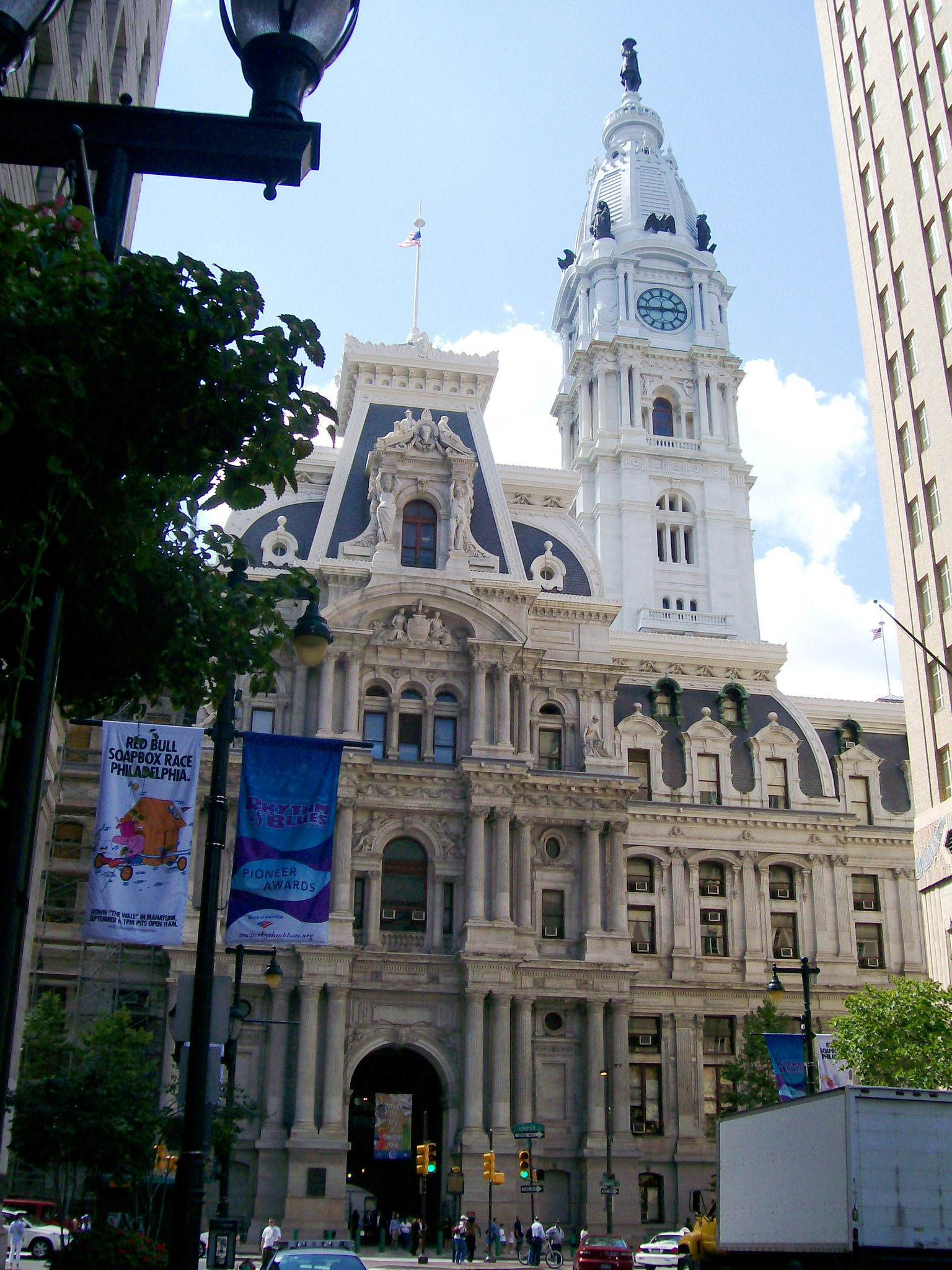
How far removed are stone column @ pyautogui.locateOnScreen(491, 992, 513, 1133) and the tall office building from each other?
1596 centimetres

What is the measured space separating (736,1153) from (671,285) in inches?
3631

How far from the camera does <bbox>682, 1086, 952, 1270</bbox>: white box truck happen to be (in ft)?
69.1

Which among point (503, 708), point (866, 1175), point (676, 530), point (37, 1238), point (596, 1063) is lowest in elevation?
point (37, 1238)

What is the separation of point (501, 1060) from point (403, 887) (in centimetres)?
770

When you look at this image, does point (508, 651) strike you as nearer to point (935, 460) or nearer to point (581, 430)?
point (935, 460)

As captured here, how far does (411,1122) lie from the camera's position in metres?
55.2

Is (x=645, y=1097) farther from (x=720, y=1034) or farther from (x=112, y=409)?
(x=112, y=409)

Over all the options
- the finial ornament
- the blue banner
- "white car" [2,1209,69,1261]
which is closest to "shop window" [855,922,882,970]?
the blue banner

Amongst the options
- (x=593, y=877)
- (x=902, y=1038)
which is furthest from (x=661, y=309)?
(x=902, y=1038)

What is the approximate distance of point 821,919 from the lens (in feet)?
196

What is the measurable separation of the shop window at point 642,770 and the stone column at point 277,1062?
1906 cm

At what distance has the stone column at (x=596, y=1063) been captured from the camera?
5056cm

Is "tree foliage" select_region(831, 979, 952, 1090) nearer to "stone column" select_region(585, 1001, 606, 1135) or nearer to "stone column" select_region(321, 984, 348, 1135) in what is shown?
"stone column" select_region(585, 1001, 606, 1135)

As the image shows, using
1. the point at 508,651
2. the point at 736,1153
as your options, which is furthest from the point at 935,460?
the point at 736,1153
